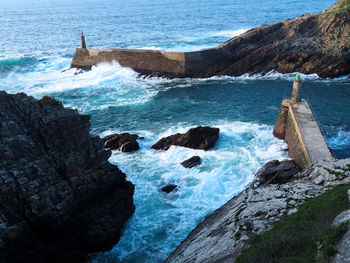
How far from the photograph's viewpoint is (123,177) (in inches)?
571

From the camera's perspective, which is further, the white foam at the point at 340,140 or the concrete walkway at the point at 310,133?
the white foam at the point at 340,140

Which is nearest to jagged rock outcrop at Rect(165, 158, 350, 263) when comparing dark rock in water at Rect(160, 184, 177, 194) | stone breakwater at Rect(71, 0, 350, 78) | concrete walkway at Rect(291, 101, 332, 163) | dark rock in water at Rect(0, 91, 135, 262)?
concrete walkway at Rect(291, 101, 332, 163)

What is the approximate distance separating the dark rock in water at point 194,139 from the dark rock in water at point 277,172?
4141 mm

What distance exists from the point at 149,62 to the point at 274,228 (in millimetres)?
30579

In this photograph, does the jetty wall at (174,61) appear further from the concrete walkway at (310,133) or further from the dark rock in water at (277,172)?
the dark rock in water at (277,172)

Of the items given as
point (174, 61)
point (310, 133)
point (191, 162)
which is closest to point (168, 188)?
point (191, 162)

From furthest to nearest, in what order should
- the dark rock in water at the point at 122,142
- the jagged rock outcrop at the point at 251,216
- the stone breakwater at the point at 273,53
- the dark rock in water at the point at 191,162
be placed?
1. the stone breakwater at the point at 273,53
2. the dark rock in water at the point at 122,142
3. the dark rock in water at the point at 191,162
4. the jagged rock outcrop at the point at 251,216

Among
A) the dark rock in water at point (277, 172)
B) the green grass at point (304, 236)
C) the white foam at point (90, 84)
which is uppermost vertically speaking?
the green grass at point (304, 236)

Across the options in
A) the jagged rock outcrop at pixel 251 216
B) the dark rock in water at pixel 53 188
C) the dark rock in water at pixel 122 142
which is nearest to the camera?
the jagged rock outcrop at pixel 251 216

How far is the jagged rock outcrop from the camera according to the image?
30.6ft

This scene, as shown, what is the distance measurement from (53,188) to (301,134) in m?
11.4

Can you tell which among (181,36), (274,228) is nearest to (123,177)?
(274,228)

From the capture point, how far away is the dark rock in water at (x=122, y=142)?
20469 mm

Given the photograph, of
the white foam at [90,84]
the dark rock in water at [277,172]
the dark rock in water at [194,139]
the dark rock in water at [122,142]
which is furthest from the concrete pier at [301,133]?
the white foam at [90,84]
